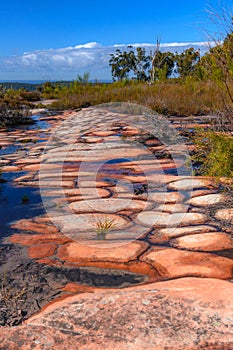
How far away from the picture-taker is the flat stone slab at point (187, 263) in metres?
2.13

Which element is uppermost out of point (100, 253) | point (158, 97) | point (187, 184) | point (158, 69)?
point (158, 69)

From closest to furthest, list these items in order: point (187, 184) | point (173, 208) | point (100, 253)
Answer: point (100, 253)
point (173, 208)
point (187, 184)

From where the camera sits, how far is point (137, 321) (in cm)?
165

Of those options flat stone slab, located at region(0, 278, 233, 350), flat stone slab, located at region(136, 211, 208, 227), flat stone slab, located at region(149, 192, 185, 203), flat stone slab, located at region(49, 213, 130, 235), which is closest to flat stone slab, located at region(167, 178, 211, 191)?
flat stone slab, located at region(149, 192, 185, 203)

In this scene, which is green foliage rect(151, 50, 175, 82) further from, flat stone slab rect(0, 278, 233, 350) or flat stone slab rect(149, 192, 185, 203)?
flat stone slab rect(0, 278, 233, 350)

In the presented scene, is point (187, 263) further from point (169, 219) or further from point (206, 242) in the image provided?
point (169, 219)

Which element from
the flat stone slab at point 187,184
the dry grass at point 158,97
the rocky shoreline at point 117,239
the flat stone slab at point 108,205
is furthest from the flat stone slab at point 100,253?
the dry grass at point 158,97

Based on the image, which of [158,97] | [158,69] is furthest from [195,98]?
[158,69]

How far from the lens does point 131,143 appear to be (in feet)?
20.0

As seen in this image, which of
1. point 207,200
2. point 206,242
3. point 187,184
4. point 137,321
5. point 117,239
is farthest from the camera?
point 187,184

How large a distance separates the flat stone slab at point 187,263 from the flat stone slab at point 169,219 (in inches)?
18.2

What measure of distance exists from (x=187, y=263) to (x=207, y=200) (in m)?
1.17

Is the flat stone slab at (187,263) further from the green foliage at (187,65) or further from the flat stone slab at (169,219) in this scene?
the green foliage at (187,65)

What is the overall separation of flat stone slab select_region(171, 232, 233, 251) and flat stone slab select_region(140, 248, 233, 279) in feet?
0.30
